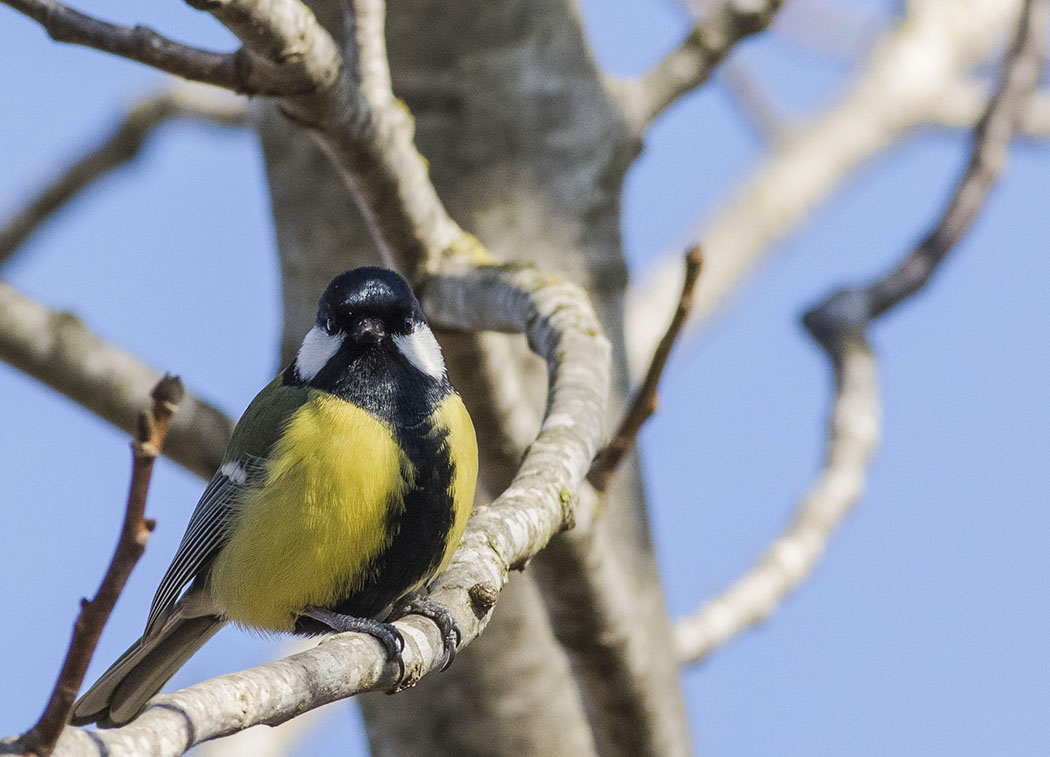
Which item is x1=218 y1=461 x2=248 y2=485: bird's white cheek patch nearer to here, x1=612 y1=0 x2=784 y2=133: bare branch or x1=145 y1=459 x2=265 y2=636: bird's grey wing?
x1=145 y1=459 x2=265 y2=636: bird's grey wing

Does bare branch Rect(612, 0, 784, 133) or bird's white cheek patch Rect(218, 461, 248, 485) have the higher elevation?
bare branch Rect(612, 0, 784, 133)

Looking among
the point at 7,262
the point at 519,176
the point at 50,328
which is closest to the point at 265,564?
the point at 50,328

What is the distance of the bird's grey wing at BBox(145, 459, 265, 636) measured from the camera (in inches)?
104

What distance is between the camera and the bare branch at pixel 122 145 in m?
4.47

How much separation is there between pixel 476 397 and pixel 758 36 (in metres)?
1.47

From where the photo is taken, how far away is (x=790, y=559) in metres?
3.66

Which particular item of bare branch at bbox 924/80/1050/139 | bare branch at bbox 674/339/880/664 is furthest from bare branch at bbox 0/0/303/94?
bare branch at bbox 924/80/1050/139

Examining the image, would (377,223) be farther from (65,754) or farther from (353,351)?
(65,754)

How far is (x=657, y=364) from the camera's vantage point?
2.48m

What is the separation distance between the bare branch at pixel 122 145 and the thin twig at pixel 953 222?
2331 mm

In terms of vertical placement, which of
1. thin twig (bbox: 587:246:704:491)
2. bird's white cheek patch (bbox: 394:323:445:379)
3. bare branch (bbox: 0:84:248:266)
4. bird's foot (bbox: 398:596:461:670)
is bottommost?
bird's foot (bbox: 398:596:461:670)

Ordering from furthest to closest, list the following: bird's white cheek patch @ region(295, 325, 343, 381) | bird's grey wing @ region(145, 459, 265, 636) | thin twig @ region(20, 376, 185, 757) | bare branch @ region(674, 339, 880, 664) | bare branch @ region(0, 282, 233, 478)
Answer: bare branch @ region(674, 339, 880, 664) < bare branch @ region(0, 282, 233, 478) < bird's white cheek patch @ region(295, 325, 343, 381) < bird's grey wing @ region(145, 459, 265, 636) < thin twig @ region(20, 376, 185, 757)

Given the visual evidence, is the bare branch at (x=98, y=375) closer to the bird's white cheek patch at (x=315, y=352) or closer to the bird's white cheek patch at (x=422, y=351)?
the bird's white cheek patch at (x=315, y=352)

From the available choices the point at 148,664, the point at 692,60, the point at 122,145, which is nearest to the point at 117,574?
the point at 148,664
